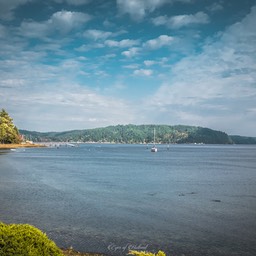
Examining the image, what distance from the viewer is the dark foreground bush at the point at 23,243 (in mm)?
8234

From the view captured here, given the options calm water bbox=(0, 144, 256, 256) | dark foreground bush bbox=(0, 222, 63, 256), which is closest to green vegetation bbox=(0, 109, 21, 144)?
calm water bbox=(0, 144, 256, 256)

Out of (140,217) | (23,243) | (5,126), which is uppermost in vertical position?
(5,126)

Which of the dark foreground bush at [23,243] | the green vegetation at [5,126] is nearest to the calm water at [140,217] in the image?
the dark foreground bush at [23,243]

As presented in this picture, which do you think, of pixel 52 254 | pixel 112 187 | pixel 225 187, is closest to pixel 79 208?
pixel 112 187

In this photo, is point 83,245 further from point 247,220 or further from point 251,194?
point 251,194

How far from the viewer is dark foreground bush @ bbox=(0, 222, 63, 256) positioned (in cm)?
823

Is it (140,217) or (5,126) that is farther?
(5,126)

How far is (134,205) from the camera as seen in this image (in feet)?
103

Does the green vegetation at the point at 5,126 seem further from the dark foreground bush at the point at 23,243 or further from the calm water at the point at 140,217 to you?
the dark foreground bush at the point at 23,243

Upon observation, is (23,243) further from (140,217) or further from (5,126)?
(5,126)

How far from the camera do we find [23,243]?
8375 mm

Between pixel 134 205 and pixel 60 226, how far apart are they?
10.4 metres

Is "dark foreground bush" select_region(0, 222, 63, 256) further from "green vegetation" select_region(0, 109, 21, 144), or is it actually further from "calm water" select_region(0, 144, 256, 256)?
"green vegetation" select_region(0, 109, 21, 144)

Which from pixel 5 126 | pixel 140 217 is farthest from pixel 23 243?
pixel 5 126
